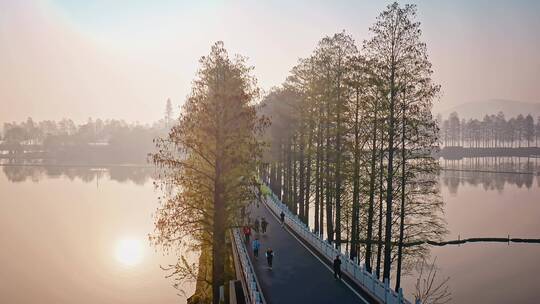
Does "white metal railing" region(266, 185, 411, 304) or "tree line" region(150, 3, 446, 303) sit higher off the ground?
"tree line" region(150, 3, 446, 303)

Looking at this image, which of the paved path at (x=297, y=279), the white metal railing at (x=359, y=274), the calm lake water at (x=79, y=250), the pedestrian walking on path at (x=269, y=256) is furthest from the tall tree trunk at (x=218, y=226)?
the calm lake water at (x=79, y=250)

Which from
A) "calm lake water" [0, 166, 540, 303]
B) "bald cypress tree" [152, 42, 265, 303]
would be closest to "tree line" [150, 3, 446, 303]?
"bald cypress tree" [152, 42, 265, 303]

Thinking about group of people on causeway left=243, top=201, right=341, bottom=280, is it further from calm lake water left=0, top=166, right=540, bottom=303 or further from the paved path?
calm lake water left=0, top=166, right=540, bottom=303

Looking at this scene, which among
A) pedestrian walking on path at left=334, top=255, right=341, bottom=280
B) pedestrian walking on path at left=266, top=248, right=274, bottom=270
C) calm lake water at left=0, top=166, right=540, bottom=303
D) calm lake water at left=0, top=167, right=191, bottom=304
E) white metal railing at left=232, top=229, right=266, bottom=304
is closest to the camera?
white metal railing at left=232, top=229, right=266, bottom=304

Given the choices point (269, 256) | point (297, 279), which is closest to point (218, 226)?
point (297, 279)

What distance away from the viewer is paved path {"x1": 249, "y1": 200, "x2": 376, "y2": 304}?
22.8 meters

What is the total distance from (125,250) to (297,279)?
3670cm

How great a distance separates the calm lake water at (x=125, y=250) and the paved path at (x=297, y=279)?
1253 centimetres

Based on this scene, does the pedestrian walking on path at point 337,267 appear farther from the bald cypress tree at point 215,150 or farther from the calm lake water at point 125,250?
the calm lake water at point 125,250

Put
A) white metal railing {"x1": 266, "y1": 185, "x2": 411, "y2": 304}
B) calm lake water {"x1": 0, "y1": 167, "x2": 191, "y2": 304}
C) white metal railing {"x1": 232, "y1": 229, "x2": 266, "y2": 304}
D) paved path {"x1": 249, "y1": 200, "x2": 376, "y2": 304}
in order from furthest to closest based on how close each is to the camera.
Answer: calm lake water {"x1": 0, "y1": 167, "x2": 191, "y2": 304}, paved path {"x1": 249, "y1": 200, "x2": 376, "y2": 304}, white metal railing {"x1": 232, "y1": 229, "x2": 266, "y2": 304}, white metal railing {"x1": 266, "y1": 185, "x2": 411, "y2": 304}

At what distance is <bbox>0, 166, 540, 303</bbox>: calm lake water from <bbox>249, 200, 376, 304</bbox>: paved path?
1253 cm

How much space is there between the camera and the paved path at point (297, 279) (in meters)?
22.8

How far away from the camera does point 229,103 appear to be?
2241cm

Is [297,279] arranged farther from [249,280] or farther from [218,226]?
[218,226]
